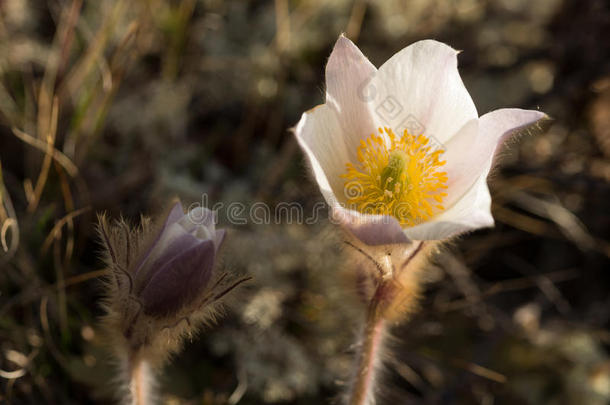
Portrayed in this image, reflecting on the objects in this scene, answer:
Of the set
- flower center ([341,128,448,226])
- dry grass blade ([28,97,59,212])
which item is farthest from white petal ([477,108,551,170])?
dry grass blade ([28,97,59,212])

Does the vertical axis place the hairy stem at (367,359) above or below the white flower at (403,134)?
below

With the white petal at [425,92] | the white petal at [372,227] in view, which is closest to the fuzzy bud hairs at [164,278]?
the white petal at [372,227]

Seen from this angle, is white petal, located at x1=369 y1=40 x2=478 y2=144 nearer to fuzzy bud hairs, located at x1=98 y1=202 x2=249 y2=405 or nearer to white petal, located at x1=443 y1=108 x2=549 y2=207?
white petal, located at x1=443 y1=108 x2=549 y2=207

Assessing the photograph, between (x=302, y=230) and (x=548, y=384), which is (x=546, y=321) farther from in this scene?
(x=302, y=230)

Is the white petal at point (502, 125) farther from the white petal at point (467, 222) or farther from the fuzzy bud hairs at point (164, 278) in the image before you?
the fuzzy bud hairs at point (164, 278)

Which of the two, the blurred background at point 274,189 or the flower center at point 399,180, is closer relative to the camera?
the flower center at point 399,180

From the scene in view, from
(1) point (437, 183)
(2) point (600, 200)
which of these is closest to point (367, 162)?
(1) point (437, 183)
